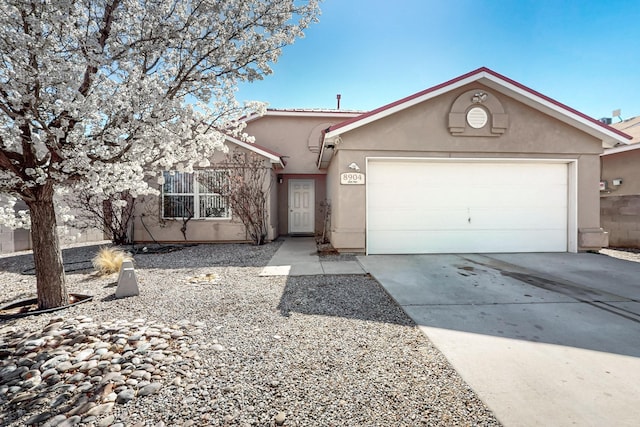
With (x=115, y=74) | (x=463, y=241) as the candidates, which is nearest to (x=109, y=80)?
(x=115, y=74)

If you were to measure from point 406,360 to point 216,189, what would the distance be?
8720 mm

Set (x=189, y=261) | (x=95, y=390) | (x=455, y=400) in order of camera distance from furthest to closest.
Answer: (x=189, y=261)
(x=95, y=390)
(x=455, y=400)

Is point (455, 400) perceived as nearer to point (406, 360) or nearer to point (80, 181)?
point (406, 360)

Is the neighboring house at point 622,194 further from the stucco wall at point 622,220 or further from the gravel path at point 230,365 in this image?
the gravel path at point 230,365

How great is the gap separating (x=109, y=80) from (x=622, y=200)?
13559 millimetres

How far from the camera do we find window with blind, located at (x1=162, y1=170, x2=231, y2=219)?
9.74 meters

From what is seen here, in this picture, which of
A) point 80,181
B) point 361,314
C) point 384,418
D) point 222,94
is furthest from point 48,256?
point 384,418

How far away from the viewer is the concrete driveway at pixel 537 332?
1.93 metres

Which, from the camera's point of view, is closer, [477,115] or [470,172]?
[477,115]

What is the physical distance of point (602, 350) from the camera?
8.59 ft

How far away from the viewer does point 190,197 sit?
982cm

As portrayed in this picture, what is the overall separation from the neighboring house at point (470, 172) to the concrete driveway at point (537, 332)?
65.2 inches

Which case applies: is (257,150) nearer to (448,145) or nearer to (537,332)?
(448,145)

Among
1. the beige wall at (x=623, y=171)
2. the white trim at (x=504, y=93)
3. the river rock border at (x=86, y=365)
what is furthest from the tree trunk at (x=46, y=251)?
the beige wall at (x=623, y=171)
